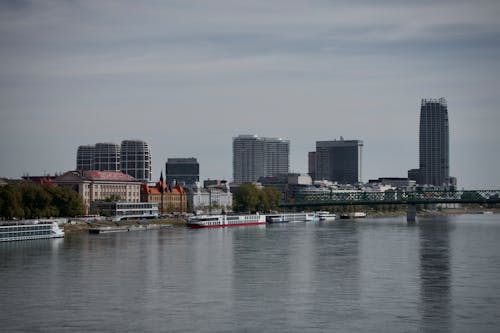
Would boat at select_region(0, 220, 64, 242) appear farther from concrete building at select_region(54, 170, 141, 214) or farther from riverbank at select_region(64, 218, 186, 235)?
concrete building at select_region(54, 170, 141, 214)

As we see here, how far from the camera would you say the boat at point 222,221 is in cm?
14188

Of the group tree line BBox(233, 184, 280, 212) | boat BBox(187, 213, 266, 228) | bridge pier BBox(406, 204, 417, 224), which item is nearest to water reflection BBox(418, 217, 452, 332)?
boat BBox(187, 213, 266, 228)

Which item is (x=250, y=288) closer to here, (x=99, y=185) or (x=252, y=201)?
(x=99, y=185)

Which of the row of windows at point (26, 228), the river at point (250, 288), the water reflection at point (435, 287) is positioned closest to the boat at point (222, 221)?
the row of windows at point (26, 228)

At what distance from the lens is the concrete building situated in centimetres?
16388

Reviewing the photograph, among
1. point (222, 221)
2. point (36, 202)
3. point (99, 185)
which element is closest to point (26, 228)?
point (36, 202)

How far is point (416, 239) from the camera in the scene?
338 ft

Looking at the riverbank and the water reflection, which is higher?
the riverbank

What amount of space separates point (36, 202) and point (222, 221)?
34537mm

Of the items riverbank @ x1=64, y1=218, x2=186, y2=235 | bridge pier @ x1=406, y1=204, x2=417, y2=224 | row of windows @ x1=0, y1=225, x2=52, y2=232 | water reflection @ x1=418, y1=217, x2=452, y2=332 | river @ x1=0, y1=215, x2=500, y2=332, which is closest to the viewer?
river @ x1=0, y1=215, x2=500, y2=332

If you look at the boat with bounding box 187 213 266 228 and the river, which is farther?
the boat with bounding box 187 213 266 228

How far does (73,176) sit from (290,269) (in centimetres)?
10269

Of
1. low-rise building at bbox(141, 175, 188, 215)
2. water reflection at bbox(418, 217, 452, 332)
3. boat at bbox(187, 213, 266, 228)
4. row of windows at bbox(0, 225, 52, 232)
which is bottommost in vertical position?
water reflection at bbox(418, 217, 452, 332)

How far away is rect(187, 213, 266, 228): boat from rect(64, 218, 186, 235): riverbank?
2.71 m
